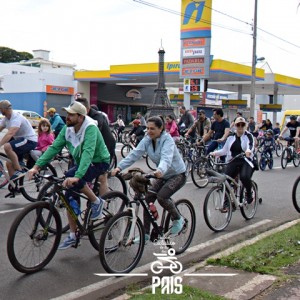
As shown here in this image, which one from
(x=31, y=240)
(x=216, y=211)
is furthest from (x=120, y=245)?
(x=216, y=211)

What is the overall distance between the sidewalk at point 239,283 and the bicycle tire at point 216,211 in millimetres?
1658

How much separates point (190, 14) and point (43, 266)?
87.7ft

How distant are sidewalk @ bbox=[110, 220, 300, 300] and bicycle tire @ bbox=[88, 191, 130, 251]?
1.16m

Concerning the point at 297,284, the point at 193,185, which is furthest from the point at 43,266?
the point at 193,185

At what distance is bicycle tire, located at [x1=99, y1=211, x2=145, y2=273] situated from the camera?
186 inches

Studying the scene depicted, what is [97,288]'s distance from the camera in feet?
15.3

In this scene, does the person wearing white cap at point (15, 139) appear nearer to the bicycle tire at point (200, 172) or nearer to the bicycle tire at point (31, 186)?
the bicycle tire at point (31, 186)

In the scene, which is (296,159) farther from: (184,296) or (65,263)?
(184,296)

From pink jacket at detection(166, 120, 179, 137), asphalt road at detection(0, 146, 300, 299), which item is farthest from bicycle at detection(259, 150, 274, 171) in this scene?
asphalt road at detection(0, 146, 300, 299)

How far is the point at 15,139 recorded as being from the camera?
8633 mm

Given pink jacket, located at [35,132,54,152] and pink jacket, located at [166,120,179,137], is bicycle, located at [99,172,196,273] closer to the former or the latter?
pink jacket, located at [35,132,54,152]

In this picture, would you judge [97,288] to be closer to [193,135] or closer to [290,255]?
[290,255]

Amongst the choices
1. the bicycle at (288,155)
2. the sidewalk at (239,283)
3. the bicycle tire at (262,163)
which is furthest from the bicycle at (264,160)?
the sidewalk at (239,283)

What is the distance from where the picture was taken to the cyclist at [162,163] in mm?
5293
